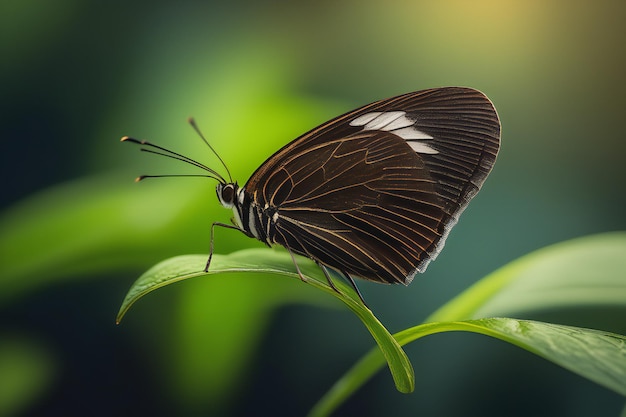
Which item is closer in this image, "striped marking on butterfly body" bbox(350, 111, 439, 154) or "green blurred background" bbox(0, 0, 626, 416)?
"striped marking on butterfly body" bbox(350, 111, 439, 154)

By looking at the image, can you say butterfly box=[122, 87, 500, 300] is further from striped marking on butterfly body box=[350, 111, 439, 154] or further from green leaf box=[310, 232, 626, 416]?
green leaf box=[310, 232, 626, 416]

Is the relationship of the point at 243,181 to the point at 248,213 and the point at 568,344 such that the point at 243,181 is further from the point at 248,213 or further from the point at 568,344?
the point at 568,344

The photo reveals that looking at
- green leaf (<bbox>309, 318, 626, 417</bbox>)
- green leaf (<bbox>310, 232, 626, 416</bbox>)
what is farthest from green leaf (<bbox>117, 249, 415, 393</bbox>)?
green leaf (<bbox>310, 232, 626, 416</bbox>)

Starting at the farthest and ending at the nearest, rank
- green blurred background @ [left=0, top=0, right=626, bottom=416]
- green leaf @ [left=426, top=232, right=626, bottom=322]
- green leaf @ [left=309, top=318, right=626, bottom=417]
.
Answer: green blurred background @ [left=0, top=0, right=626, bottom=416] < green leaf @ [left=426, top=232, right=626, bottom=322] < green leaf @ [left=309, top=318, right=626, bottom=417]

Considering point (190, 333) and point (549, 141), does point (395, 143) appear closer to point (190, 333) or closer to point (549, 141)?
point (190, 333)

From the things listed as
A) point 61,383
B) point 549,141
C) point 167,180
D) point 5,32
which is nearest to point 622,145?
point 549,141

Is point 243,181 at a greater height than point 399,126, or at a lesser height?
lesser

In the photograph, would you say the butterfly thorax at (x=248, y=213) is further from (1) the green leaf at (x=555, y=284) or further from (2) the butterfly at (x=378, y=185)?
(1) the green leaf at (x=555, y=284)

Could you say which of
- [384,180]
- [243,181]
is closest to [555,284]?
[384,180]
